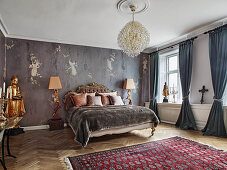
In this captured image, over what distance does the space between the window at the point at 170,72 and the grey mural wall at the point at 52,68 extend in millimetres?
1226

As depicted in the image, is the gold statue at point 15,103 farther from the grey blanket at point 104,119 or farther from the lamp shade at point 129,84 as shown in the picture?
the lamp shade at point 129,84

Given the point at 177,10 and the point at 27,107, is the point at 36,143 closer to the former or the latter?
the point at 27,107

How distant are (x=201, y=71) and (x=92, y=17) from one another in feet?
10.2

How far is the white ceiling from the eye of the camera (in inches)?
110

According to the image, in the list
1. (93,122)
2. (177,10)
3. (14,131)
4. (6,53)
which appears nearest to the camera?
(93,122)

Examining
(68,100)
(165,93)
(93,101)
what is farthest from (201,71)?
(68,100)

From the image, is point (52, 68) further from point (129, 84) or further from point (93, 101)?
point (129, 84)

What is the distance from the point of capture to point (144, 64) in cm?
591

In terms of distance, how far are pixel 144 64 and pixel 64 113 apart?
11.2 feet

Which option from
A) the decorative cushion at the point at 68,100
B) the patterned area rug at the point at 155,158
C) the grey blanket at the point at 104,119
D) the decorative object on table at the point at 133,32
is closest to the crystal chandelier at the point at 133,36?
the decorative object on table at the point at 133,32

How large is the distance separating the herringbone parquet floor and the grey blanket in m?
0.30

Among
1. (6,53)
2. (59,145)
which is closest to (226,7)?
(59,145)

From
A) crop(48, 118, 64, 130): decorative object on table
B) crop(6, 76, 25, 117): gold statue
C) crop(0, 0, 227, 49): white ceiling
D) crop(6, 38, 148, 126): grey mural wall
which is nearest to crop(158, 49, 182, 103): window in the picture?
crop(0, 0, 227, 49): white ceiling

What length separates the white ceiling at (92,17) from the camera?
2.81m
